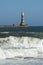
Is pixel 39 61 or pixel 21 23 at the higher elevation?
pixel 39 61

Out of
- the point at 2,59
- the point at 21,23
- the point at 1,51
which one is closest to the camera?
the point at 2,59

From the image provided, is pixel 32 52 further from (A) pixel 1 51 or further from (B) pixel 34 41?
(B) pixel 34 41

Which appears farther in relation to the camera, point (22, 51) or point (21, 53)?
point (22, 51)

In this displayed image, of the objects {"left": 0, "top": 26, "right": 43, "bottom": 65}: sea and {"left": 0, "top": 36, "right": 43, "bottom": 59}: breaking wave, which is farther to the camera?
{"left": 0, "top": 36, "right": 43, "bottom": 59}: breaking wave

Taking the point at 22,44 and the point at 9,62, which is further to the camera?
the point at 22,44

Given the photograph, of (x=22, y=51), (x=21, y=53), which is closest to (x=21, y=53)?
(x=21, y=53)

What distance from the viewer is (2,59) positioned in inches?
895

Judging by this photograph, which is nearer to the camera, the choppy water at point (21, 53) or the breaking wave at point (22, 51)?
the choppy water at point (21, 53)

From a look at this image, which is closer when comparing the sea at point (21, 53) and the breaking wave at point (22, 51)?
the sea at point (21, 53)

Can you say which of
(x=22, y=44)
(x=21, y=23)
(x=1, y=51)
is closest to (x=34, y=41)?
(x=22, y=44)

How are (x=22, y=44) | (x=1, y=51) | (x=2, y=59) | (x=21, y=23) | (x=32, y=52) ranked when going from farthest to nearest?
(x=21, y=23), (x=22, y=44), (x=32, y=52), (x=1, y=51), (x=2, y=59)

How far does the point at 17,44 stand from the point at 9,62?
1208 cm

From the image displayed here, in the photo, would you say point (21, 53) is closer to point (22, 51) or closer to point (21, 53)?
point (21, 53)

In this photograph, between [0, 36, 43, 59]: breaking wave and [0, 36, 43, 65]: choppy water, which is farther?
[0, 36, 43, 59]: breaking wave
